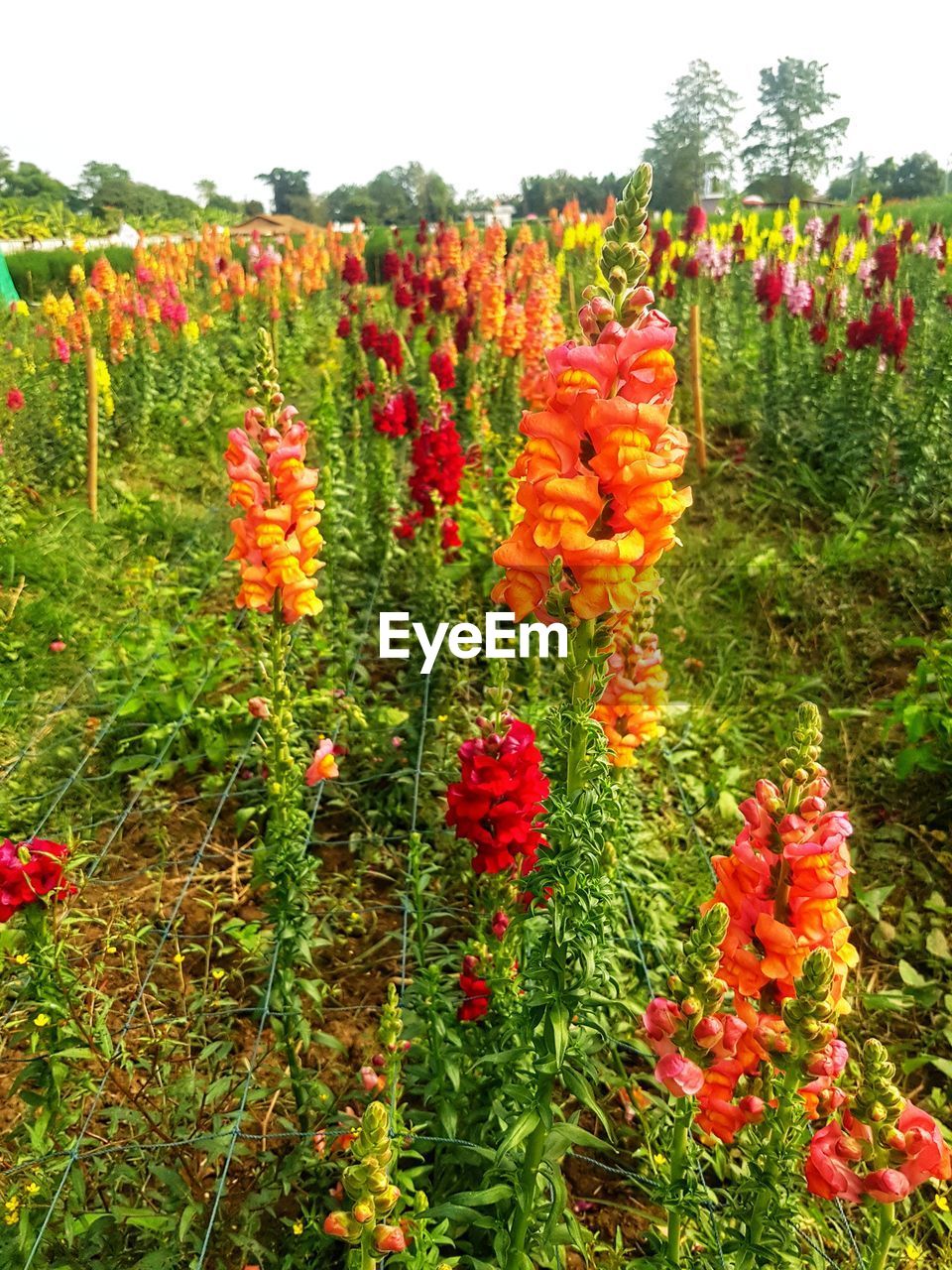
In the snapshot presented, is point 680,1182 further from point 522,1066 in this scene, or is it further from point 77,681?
point 77,681

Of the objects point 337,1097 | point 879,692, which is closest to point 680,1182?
point 337,1097

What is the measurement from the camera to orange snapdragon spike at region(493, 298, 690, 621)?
130cm

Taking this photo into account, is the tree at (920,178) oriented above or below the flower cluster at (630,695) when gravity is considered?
above

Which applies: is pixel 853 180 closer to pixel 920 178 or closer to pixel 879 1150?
pixel 920 178

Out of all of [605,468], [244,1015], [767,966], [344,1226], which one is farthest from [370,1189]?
[244,1015]

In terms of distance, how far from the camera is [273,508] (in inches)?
92.7

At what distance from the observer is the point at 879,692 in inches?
181

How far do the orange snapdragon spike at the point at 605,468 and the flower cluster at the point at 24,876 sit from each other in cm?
142

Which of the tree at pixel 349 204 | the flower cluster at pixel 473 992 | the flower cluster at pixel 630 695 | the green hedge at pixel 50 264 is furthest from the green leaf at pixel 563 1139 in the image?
the tree at pixel 349 204

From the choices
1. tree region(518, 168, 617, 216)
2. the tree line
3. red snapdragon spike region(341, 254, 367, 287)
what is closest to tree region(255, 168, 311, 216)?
the tree line

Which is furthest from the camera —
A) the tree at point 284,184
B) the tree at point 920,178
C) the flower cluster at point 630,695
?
the tree at point 284,184

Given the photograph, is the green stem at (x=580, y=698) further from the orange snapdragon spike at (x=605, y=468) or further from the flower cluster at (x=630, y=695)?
the flower cluster at (x=630, y=695)

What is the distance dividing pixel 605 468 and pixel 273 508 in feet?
4.21

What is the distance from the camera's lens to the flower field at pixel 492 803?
144 cm
